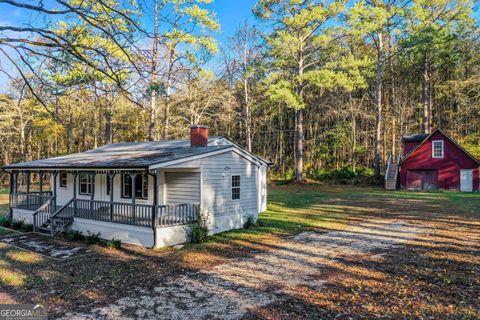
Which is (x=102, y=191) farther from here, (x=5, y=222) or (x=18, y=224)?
(x=5, y=222)

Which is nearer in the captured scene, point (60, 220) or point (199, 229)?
point (199, 229)

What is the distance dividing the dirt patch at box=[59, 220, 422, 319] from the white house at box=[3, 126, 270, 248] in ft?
10.2

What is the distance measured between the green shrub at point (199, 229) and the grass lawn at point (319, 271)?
335mm

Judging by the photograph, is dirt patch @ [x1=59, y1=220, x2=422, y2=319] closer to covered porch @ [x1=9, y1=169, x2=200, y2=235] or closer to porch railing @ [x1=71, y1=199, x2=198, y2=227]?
porch railing @ [x1=71, y1=199, x2=198, y2=227]

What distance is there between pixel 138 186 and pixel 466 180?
25752mm

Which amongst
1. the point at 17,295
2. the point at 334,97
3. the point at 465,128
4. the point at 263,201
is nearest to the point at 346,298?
the point at 17,295

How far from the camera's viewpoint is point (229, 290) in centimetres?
704

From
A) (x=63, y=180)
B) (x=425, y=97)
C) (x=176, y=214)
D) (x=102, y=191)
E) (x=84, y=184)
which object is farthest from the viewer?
(x=425, y=97)

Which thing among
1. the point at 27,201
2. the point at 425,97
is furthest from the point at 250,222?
the point at 425,97

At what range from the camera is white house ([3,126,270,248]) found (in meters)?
11.5

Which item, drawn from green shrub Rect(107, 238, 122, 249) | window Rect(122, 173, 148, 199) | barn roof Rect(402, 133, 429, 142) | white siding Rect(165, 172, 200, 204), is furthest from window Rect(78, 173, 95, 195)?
barn roof Rect(402, 133, 429, 142)

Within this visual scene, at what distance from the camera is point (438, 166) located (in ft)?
92.4

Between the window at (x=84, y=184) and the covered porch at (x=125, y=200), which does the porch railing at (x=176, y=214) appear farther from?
the window at (x=84, y=184)

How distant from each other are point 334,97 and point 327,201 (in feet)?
68.1
